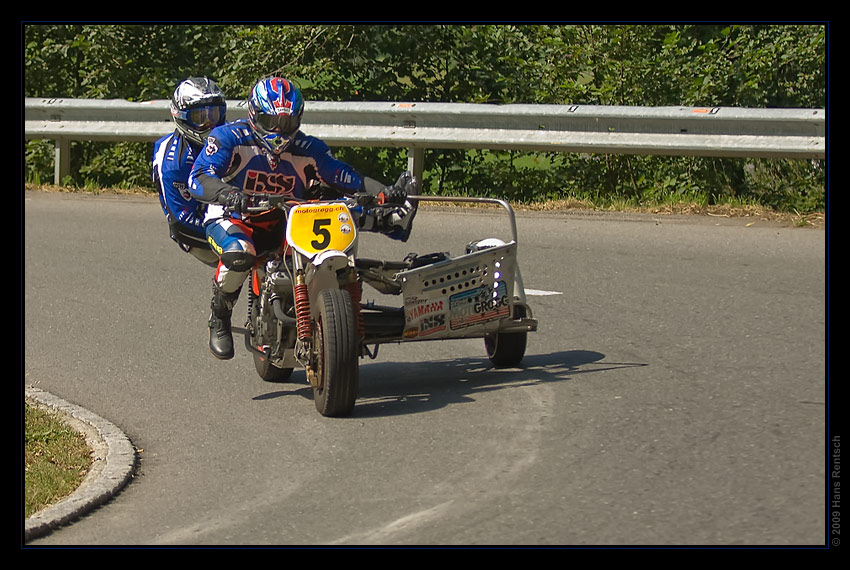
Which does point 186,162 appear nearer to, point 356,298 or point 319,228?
point 319,228

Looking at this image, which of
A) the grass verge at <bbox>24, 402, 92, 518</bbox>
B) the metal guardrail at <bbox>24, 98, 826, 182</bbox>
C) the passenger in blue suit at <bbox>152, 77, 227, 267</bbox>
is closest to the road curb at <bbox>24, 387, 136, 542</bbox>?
the grass verge at <bbox>24, 402, 92, 518</bbox>

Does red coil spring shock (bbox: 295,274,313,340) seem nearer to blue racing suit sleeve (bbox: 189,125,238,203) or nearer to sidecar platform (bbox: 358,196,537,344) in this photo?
sidecar platform (bbox: 358,196,537,344)

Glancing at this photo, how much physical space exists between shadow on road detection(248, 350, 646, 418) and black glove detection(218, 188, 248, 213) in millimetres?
1115

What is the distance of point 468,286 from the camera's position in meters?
7.65

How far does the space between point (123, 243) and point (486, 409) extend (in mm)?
6471

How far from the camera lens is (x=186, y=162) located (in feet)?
28.3

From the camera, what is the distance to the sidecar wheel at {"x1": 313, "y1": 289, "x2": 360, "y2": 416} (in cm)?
690

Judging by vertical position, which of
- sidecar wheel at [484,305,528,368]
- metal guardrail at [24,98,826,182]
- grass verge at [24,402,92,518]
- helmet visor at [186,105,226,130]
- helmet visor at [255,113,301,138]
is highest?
helmet visor at [255,113,301,138]

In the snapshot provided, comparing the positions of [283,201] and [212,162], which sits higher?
[212,162]

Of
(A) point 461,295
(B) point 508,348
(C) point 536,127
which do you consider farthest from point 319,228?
(C) point 536,127

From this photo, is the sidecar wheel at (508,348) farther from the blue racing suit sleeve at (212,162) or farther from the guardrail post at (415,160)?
the guardrail post at (415,160)

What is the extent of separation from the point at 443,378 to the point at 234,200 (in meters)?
1.65

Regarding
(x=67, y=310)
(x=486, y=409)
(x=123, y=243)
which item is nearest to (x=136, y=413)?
(x=486, y=409)

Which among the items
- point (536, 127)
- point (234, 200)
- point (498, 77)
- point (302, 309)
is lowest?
point (302, 309)
